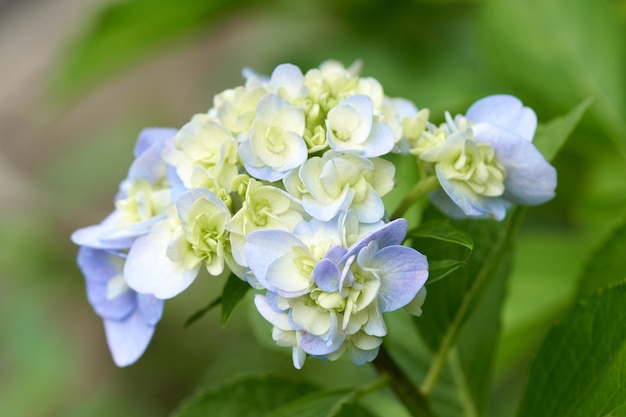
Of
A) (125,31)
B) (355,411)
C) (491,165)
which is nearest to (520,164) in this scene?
(491,165)

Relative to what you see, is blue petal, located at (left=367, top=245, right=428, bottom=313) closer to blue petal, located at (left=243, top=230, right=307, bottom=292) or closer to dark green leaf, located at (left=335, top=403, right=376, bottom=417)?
blue petal, located at (left=243, top=230, right=307, bottom=292)

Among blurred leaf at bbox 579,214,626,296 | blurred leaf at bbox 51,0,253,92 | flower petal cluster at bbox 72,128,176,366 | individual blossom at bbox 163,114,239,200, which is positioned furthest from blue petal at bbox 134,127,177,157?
blurred leaf at bbox 51,0,253,92

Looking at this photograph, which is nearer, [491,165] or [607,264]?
[491,165]

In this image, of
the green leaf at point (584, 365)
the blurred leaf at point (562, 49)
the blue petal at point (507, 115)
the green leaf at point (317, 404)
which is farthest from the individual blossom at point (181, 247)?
the blurred leaf at point (562, 49)

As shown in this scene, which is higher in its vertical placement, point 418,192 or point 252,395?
point 418,192

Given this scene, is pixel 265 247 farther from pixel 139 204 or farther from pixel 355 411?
pixel 355 411

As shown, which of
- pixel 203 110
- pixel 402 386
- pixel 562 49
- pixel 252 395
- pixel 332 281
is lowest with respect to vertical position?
pixel 203 110

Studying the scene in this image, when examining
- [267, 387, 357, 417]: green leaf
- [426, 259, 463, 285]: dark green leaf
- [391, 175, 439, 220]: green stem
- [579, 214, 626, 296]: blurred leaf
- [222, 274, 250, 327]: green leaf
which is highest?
[391, 175, 439, 220]: green stem
